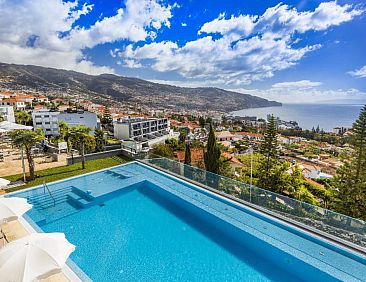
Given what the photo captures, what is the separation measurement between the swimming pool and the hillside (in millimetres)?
128757

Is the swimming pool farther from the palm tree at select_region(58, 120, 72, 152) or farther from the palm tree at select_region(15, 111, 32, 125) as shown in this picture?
the palm tree at select_region(15, 111, 32, 125)

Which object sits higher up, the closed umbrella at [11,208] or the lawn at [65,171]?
the closed umbrella at [11,208]

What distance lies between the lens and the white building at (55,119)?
149 feet

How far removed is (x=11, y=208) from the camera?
5.54 meters

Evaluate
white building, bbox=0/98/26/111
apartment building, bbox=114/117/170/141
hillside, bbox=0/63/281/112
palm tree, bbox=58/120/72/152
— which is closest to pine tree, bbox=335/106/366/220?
palm tree, bbox=58/120/72/152

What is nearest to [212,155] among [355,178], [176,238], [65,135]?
[355,178]

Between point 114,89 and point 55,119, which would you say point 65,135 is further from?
point 114,89

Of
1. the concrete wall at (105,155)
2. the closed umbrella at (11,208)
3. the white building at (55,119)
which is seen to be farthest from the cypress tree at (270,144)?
the white building at (55,119)

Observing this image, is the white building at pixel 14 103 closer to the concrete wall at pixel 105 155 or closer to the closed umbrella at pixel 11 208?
the concrete wall at pixel 105 155

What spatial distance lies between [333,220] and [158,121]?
5370 centimetres

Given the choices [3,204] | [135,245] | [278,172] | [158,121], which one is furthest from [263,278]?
[158,121]

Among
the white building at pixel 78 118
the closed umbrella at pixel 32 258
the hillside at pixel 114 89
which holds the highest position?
the hillside at pixel 114 89

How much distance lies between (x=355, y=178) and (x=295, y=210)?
7066 mm

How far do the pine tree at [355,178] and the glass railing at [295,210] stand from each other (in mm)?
6521
